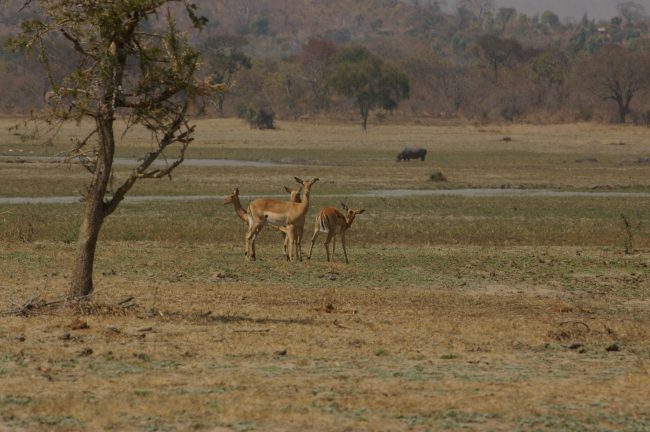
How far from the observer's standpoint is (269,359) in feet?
40.1

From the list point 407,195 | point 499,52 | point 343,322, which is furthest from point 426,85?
point 343,322

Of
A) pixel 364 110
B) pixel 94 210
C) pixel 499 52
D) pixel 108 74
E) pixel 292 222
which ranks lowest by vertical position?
pixel 364 110

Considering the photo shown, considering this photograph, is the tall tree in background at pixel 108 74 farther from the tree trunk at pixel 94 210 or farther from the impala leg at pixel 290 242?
the impala leg at pixel 290 242

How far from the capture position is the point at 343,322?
14.8 m

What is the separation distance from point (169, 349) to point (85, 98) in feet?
10.6

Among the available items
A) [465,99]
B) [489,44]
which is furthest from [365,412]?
[489,44]

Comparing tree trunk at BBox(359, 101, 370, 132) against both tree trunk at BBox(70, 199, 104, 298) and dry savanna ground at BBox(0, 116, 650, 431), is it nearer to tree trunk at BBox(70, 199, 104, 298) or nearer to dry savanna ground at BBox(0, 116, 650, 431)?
dry savanna ground at BBox(0, 116, 650, 431)

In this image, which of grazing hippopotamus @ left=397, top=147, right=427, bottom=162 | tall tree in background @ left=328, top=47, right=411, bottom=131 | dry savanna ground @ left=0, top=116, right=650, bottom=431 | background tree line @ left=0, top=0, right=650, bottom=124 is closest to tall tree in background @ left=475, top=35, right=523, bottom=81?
background tree line @ left=0, top=0, right=650, bottom=124

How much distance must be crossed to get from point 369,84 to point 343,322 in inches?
3089

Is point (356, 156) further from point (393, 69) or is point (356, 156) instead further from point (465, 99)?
point (465, 99)

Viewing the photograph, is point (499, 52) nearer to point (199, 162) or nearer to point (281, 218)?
point (199, 162)

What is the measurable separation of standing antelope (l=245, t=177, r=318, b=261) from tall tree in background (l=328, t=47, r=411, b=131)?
67.9m

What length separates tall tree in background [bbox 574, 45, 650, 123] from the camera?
9706 cm

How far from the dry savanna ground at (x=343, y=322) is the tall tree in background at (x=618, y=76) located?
63.0 metres
